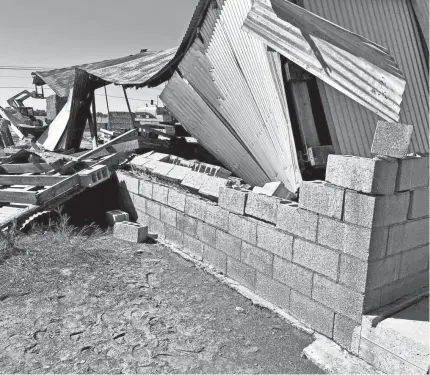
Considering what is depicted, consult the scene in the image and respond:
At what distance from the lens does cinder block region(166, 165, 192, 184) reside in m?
6.17

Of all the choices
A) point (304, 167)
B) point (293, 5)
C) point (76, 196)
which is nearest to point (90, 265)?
point (76, 196)

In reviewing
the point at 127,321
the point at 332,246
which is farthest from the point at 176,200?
the point at 332,246

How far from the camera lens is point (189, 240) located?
18.4ft

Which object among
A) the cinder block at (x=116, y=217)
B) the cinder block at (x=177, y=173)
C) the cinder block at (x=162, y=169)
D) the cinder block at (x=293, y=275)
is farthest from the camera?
the cinder block at (x=116, y=217)

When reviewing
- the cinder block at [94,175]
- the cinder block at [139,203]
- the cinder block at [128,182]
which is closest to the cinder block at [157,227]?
the cinder block at [139,203]

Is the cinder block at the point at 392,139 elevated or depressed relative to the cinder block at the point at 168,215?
elevated

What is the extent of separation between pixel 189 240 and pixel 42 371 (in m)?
2.83

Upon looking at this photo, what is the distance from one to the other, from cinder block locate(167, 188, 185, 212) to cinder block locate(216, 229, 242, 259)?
3.08 ft

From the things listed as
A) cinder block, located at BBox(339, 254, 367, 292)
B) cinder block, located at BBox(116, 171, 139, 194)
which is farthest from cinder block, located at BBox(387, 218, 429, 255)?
cinder block, located at BBox(116, 171, 139, 194)

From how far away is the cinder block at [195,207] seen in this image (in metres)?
5.23

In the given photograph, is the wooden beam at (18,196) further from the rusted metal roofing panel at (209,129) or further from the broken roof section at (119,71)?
the broken roof section at (119,71)

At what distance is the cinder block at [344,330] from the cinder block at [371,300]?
0.59 feet

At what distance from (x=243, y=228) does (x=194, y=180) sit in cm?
157

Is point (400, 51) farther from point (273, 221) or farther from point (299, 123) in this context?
point (273, 221)
